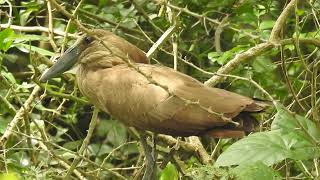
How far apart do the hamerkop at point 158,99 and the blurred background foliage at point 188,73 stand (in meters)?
0.13

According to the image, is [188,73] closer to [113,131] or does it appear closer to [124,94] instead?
[113,131]

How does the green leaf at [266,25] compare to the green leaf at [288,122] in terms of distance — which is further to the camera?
the green leaf at [266,25]

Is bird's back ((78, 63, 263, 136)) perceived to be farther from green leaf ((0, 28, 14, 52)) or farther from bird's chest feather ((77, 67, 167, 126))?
green leaf ((0, 28, 14, 52))

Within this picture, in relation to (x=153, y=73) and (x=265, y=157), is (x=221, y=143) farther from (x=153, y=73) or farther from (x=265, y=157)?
(x=265, y=157)

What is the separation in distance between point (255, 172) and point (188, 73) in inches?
70.4

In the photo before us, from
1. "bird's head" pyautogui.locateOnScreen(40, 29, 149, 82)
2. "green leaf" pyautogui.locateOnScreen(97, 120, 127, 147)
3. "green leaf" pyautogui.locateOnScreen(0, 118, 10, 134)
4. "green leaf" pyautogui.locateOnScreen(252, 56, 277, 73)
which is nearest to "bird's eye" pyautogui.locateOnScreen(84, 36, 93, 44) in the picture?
"bird's head" pyautogui.locateOnScreen(40, 29, 149, 82)

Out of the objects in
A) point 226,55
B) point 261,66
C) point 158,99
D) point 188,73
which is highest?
point 158,99

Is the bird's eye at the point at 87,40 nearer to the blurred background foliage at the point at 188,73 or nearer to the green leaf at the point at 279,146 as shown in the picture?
the blurred background foliage at the point at 188,73

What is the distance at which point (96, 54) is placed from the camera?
8.58 ft

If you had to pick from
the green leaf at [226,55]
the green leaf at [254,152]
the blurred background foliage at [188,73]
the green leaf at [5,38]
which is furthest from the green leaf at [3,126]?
the green leaf at [254,152]

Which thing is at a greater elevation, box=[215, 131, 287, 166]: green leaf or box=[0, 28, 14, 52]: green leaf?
box=[215, 131, 287, 166]: green leaf

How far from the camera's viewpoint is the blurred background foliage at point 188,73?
7.06 feet

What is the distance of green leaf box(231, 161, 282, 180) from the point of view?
200 centimetres

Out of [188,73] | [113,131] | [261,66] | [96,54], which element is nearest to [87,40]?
[96,54]
